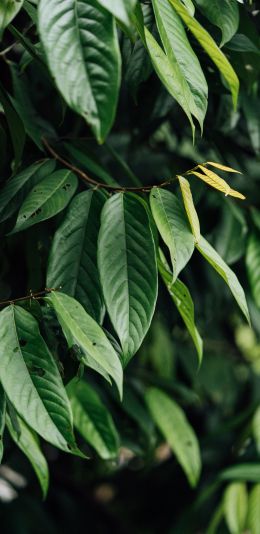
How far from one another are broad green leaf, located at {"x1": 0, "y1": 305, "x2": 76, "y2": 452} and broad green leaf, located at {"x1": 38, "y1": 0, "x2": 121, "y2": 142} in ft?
0.79

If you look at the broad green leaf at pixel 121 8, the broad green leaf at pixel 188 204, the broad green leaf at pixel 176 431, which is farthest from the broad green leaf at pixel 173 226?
the broad green leaf at pixel 176 431

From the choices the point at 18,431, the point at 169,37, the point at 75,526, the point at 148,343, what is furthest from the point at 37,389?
the point at 75,526

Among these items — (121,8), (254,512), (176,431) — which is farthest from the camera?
(176,431)

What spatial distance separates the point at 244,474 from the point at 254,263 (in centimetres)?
49

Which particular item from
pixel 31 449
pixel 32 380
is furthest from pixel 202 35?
pixel 31 449

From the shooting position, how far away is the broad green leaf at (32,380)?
2.64ft

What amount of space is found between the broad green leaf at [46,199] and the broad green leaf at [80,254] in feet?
0.07

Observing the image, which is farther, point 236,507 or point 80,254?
point 236,507

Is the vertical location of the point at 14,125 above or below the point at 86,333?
above

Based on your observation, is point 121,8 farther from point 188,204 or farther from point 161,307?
point 161,307

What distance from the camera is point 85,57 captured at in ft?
2.39

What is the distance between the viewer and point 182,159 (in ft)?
5.31

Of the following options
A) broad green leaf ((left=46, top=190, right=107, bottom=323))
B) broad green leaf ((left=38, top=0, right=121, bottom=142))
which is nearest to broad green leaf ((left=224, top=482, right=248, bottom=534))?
broad green leaf ((left=46, top=190, right=107, bottom=323))

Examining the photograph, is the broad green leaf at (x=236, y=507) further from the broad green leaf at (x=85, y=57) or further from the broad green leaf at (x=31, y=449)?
the broad green leaf at (x=85, y=57)
